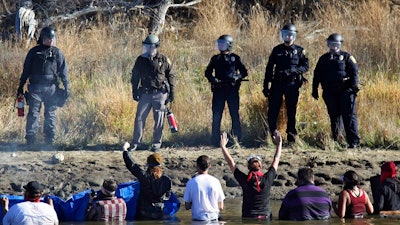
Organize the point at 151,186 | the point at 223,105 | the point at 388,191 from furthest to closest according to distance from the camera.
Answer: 1. the point at 223,105
2. the point at 388,191
3. the point at 151,186

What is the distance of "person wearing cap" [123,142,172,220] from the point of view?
44.6 ft

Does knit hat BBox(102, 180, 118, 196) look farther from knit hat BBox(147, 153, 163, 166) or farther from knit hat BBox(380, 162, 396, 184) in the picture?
knit hat BBox(380, 162, 396, 184)

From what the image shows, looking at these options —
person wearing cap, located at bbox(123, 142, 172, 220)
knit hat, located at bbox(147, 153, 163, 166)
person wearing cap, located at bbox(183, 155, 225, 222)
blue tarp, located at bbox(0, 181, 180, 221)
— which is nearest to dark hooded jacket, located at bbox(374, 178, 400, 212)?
person wearing cap, located at bbox(183, 155, 225, 222)

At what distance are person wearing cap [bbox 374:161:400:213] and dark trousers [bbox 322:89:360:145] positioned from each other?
3.04 m

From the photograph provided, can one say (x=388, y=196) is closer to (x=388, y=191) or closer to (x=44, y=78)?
(x=388, y=191)

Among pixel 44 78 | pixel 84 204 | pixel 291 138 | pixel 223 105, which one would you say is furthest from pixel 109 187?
pixel 291 138

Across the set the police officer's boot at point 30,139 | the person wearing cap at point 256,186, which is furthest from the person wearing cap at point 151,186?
the police officer's boot at point 30,139

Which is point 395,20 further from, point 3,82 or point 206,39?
point 3,82

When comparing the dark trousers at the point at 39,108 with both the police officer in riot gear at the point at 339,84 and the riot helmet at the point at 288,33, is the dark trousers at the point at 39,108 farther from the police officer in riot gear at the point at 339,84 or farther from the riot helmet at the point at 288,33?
the police officer in riot gear at the point at 339,84

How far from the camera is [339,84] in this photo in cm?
1692

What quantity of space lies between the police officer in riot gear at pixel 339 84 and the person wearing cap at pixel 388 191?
9.97 ft

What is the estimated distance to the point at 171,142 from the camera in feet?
59.9

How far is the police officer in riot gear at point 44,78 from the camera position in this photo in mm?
16906

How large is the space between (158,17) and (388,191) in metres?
11.5
